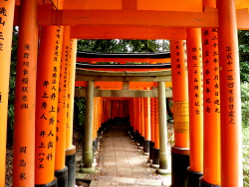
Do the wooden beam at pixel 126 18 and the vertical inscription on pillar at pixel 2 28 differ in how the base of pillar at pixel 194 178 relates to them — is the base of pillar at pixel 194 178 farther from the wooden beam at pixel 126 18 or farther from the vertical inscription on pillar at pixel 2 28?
the vertical inscription on pillar at pixel 2 28

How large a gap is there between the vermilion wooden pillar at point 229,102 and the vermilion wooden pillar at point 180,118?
6.62 ft

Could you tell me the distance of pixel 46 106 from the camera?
3.36 meters

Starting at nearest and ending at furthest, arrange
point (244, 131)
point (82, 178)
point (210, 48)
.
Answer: point (210, 48)
point (82, 178)
point (244, 131)

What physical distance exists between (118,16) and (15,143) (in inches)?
83.8

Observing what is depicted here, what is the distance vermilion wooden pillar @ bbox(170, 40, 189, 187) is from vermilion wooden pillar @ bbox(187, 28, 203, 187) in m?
0.73

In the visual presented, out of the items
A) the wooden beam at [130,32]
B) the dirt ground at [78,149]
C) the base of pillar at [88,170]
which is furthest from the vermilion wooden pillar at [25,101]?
the base of pillar at [88,170]

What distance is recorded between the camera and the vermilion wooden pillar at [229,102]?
2.81 m

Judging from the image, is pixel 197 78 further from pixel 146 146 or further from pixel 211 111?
pixel 146 146

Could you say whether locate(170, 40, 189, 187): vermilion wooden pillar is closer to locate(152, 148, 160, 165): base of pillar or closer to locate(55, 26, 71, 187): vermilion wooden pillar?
locate(55, 26, 71, 187): vermilion wooden pillar

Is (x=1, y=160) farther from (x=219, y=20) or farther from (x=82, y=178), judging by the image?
Answer: (x=82, y=178)

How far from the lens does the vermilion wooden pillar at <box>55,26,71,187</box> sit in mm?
4113

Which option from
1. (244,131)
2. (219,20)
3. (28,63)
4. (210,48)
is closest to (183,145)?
(210,48)

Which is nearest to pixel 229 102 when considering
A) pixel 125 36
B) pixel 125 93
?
pixel 125 36

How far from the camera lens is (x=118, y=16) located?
3.04 meters
